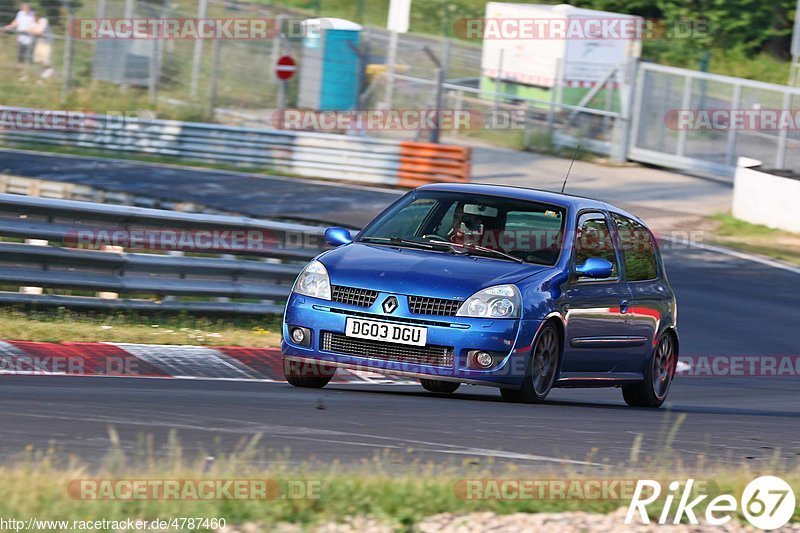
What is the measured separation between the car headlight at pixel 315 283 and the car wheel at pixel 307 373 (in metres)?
0.49

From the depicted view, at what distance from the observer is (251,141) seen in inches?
1109

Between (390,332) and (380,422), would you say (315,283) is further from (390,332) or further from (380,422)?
(380,422)

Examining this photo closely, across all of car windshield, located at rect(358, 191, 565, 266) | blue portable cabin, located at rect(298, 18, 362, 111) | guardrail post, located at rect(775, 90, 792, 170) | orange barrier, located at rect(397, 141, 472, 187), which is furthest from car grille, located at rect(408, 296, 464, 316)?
Result: guardrail post, located at rect(775, 90, 792, 170)

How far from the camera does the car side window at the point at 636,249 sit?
1028 cm

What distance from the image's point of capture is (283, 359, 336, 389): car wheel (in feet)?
29.7

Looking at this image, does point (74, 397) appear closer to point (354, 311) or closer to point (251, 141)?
point (354, 311)

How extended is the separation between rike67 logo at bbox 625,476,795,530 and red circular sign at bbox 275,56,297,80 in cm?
2417

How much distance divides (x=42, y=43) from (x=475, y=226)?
2331 cm

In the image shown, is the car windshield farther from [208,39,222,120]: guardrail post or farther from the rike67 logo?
[208,39,222,120]: guardrail post

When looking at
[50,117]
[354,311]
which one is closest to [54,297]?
[354,311]

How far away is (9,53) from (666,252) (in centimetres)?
1640

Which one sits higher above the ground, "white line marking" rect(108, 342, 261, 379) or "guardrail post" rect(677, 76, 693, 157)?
"guardrail post" rect(677, 76, 693, 157)

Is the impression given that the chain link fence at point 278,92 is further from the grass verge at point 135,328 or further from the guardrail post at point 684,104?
the grass verge at point 135,328

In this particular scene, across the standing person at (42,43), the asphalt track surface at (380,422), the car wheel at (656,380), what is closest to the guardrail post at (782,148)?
the standing person at (42,43)
